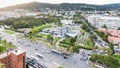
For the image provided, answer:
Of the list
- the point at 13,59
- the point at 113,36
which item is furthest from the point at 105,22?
the point at 13,59

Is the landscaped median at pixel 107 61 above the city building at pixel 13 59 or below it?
below

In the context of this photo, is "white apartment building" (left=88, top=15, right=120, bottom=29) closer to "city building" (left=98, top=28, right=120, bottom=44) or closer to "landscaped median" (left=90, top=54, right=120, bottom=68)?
"city building" (left=98, top=28, right=120, bottom=44)

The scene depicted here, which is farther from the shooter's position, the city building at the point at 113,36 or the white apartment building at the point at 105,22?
the white apartment building at the point at 105,22

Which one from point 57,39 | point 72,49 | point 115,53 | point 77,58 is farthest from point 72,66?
point 57,39

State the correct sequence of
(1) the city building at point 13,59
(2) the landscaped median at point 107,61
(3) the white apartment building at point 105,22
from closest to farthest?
(1) the city building at point 13,59 < (2) the landscaped median at point 107,61 < (3) the white apartment building at point 105,22

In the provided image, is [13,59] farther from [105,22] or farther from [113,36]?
[105,22]

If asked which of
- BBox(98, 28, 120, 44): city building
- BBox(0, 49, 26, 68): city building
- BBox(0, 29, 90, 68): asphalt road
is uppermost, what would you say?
BBox(0, 49, 26, 68): city building

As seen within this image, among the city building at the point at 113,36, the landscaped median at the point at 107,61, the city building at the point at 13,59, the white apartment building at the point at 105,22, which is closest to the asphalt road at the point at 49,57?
the landscaped median at the point at 107,61

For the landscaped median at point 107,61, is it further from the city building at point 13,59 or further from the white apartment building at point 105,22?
the white apartment building at point 105,22

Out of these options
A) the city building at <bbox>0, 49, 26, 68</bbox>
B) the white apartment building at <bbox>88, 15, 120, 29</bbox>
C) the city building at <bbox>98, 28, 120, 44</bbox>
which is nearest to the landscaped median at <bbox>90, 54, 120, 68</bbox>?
the city building at <bbox>0, 49, 26, 68</bbox>

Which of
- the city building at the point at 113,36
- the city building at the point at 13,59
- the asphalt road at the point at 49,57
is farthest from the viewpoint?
the city building at the point at 113,36

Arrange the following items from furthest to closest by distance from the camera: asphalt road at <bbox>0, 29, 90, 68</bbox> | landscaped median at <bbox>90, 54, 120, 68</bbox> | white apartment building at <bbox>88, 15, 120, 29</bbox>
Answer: white apartment building at <bbox>88, 15, 120, 29</bbox> < asphalt road at <bbox>0, 29, 90, 68</bbox> < landscaped median at <bbox>90, 54, 120, 68</bbox>
